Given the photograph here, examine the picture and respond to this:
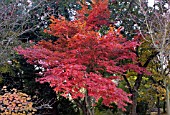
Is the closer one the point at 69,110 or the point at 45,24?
the point at 45,24

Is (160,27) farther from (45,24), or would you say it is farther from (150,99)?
(150,99)

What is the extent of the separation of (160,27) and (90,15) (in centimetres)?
183

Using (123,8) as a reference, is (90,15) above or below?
below

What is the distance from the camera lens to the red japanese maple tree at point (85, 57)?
473 centimetres

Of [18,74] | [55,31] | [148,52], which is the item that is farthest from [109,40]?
[18,74]

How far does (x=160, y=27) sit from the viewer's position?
5.39 m

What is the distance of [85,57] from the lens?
535 cm

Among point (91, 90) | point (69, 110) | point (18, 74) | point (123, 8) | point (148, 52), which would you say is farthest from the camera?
point (69, 110)

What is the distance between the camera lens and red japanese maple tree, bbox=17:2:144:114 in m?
4.73

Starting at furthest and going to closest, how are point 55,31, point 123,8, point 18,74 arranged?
point 18,74, point 123,8, point 55,31

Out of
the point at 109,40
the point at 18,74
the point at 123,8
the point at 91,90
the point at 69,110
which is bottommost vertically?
the point at 69,110

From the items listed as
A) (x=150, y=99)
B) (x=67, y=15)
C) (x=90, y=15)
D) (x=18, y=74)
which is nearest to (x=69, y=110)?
(x=18, y=74)

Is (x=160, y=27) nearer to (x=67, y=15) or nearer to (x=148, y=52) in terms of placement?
(x=148, y=52)

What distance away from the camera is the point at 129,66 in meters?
6.11
